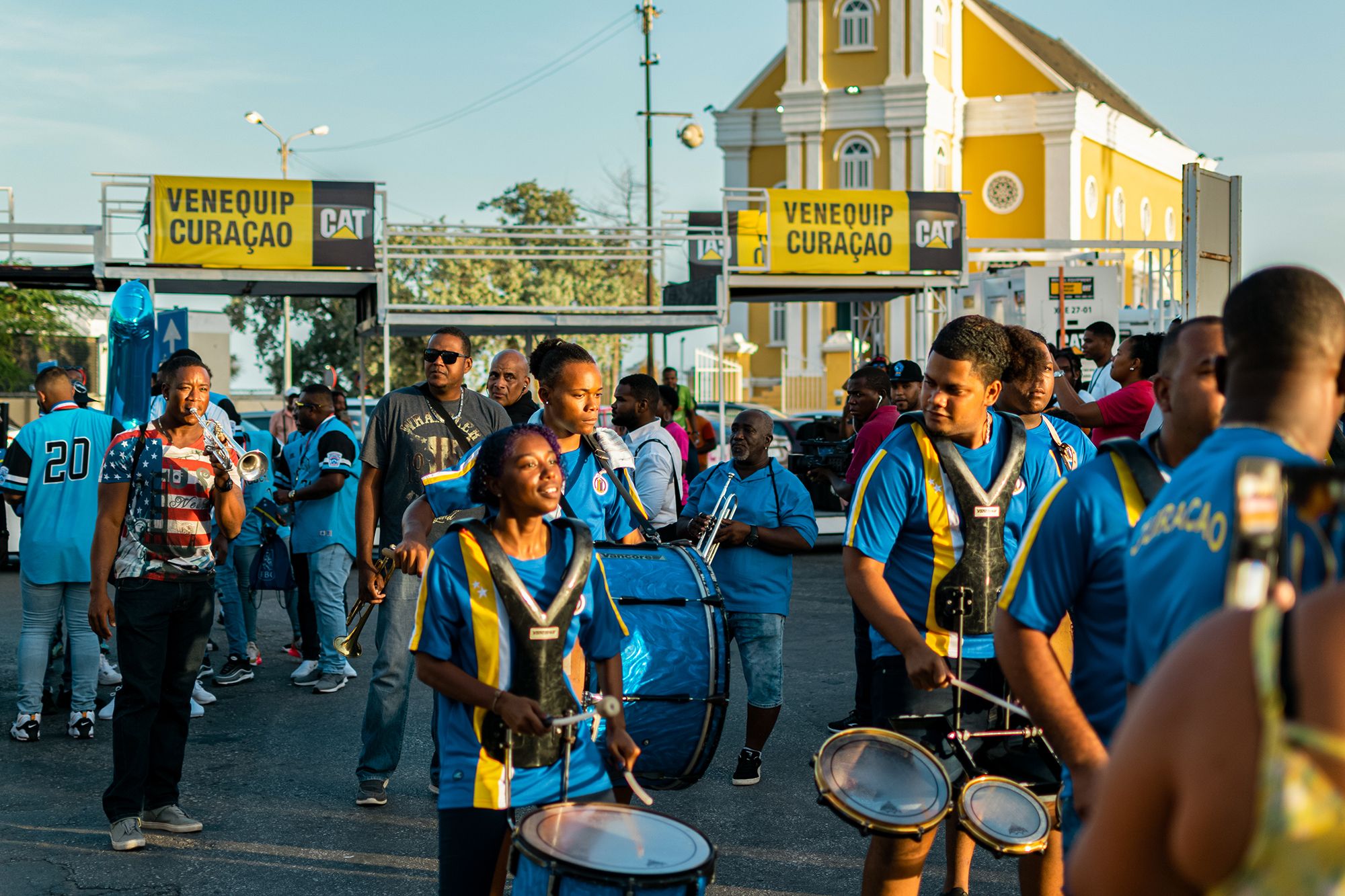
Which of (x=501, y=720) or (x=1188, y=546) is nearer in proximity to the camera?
(x=1188, y=546)

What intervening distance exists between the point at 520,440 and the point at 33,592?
4.81 metres

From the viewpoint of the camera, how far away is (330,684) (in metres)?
8.66

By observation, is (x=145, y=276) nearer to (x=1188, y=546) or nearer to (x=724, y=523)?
(x=724, y=523)

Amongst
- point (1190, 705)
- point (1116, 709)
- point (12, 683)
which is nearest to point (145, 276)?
Answer: point (12, 683)

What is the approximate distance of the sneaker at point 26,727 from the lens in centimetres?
730

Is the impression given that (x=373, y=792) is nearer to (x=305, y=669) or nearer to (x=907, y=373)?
(x=305, y=669)

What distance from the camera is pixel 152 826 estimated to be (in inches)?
227

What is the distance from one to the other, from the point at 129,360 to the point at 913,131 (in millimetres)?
32336

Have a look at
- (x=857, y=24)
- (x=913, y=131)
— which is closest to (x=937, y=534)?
(x=913, y=131)

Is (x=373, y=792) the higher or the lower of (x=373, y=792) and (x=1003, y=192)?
the lower

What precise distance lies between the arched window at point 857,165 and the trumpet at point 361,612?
34.6m

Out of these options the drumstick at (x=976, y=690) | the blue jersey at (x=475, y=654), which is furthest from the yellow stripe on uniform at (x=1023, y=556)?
the blue jersey at (x=475, y=654)

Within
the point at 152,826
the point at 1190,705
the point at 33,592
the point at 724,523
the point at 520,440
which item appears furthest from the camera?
the point at 33,592

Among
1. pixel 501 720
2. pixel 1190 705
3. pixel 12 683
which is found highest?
pixel 1190 705
